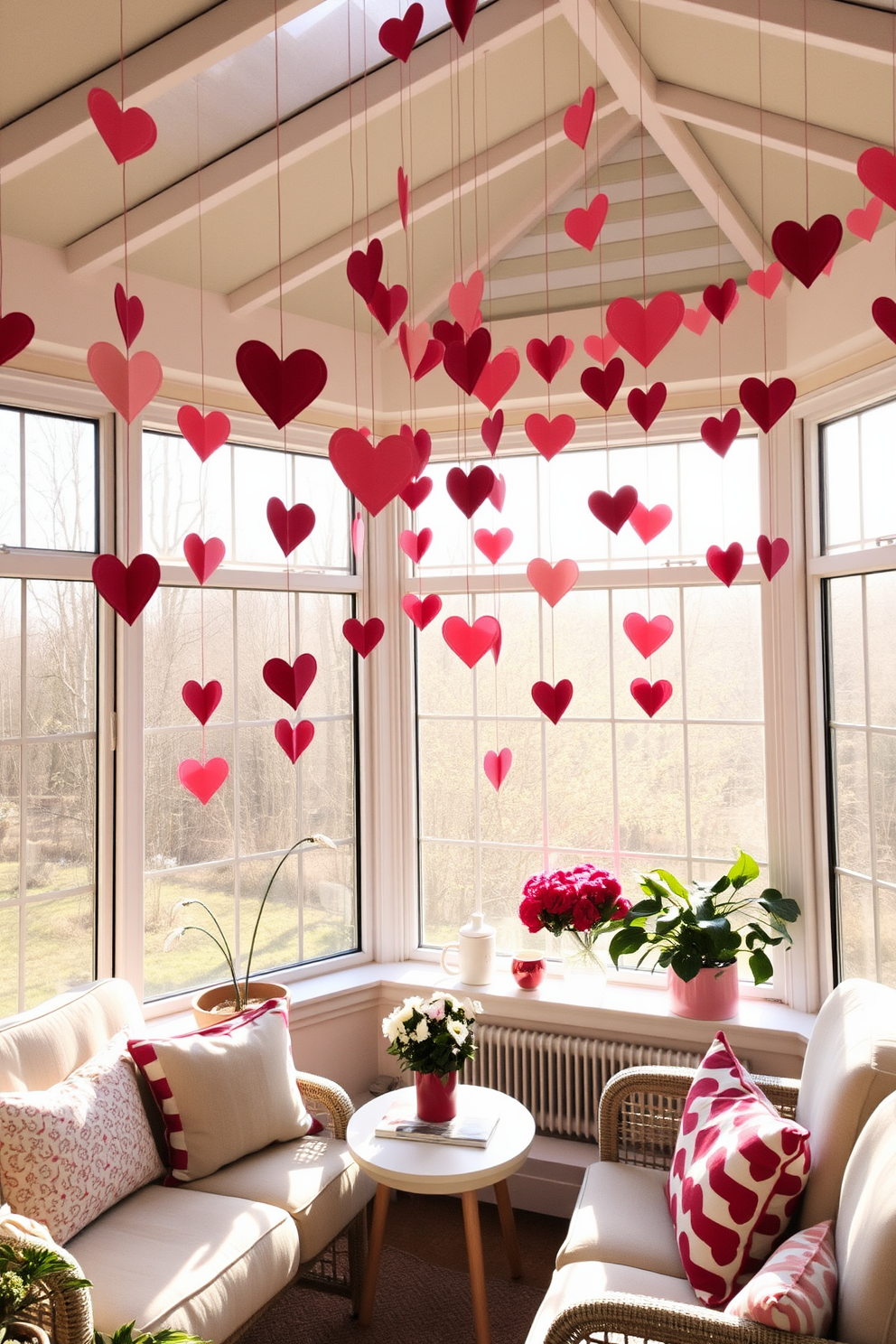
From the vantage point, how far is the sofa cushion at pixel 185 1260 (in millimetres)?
1987

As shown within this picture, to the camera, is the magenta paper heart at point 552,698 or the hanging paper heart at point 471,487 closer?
the hanging paper heart at point 471,487

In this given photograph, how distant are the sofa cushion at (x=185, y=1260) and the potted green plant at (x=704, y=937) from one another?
1.33 metres

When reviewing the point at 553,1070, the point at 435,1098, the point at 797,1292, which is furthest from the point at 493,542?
the point at 553,1070

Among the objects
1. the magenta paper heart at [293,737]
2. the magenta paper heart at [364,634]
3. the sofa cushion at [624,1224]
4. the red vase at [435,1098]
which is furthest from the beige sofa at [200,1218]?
the magenta paper heart at [364,634]

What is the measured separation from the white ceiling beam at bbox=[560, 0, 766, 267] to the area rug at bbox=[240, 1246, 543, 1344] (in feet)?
10.6

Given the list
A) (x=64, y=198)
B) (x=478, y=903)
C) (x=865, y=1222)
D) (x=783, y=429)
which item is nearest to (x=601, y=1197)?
(x=865, y=1222)

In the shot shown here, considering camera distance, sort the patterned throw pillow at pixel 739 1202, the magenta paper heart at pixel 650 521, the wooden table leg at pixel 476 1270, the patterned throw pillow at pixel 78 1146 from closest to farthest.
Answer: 1. the patterned throw pillow at pixel 739 1202
2. the patterned throw pillow at pixel 78 1146
3. the wooden table leg at pixel 476 1270
4. the magenta paper heart at pixel 650 521

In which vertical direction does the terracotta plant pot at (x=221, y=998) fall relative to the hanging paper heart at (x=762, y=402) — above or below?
below

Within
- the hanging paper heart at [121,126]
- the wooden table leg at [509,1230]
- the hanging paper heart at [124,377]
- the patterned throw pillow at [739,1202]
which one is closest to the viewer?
the hanging paper heart at [121,126]

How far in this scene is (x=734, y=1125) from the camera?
205 cm

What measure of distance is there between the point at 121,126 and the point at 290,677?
103cm

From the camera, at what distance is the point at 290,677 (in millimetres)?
2010

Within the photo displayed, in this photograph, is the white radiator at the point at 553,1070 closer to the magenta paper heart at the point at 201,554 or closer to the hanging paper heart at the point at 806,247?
the magenta paper heart at the point at 201,554

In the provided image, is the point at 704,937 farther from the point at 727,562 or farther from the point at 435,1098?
the point at 727,562
